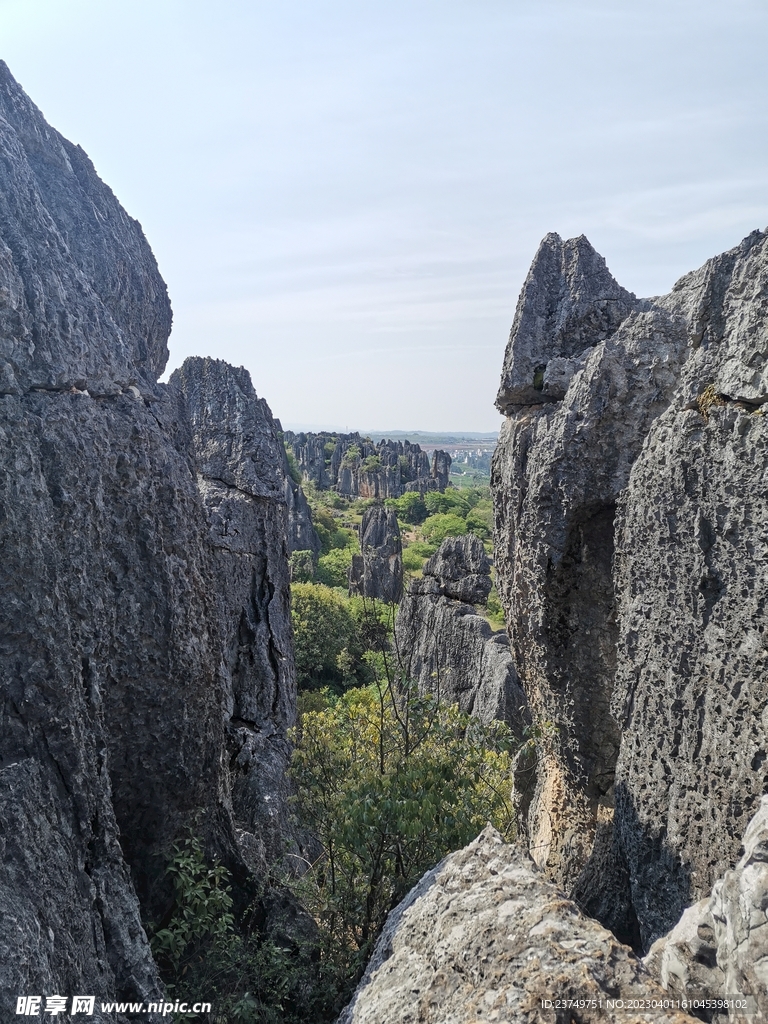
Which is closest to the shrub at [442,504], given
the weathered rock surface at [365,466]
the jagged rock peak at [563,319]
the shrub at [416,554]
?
the weathered rock surface at [365,466]

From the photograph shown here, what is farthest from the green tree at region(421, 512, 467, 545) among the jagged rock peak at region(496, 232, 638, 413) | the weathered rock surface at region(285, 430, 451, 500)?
the jagged rock peak at region(496, 232, 638, 413)

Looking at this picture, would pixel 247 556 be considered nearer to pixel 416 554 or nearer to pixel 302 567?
pixel 302 567

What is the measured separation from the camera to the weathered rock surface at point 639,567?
3602 mm

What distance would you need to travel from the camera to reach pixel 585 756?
574 cm

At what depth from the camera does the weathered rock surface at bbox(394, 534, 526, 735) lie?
16.7 m

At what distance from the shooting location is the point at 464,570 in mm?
18203

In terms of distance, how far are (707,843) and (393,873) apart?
257cm

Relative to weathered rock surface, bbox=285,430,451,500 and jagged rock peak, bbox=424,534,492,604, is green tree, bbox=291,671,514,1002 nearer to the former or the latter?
jagged rock peak, bbox=424,534,492,604

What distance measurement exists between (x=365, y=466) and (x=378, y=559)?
44.8 m

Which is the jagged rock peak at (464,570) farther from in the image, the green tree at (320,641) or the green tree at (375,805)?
the green tree at (375,805)

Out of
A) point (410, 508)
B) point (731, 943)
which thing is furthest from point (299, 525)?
point (731, 943)

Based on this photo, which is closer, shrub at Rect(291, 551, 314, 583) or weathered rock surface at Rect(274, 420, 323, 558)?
shrub at Rect(291, 551, 314, 583)

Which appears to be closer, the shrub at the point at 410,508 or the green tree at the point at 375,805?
the green tree at the point at 375,805

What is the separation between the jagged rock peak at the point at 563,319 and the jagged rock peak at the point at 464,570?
38.8ft
